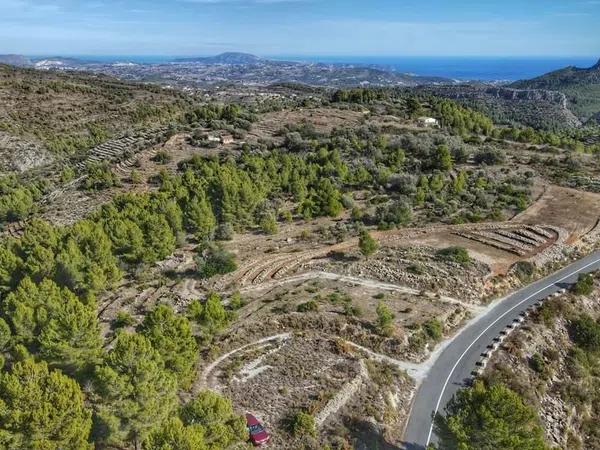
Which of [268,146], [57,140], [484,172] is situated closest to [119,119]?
[57,140]

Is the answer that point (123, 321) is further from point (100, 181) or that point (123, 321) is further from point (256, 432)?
point (100, 181)

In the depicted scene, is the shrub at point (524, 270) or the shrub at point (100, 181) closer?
the shrub at point (524, 270)

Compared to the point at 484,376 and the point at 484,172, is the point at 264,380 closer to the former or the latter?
the point at 484,376

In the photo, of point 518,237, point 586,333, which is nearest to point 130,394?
point 586,333

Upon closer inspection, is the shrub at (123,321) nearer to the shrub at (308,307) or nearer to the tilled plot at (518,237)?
the shrub at (308,307)

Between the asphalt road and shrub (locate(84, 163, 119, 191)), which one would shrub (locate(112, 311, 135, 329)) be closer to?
the asphalt road

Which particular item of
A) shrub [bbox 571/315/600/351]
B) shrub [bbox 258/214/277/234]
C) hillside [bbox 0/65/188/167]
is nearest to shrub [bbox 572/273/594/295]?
shrub [bbox 571/315/600/351]

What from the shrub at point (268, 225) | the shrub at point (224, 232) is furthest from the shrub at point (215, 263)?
the shrub at point (268, 225)
